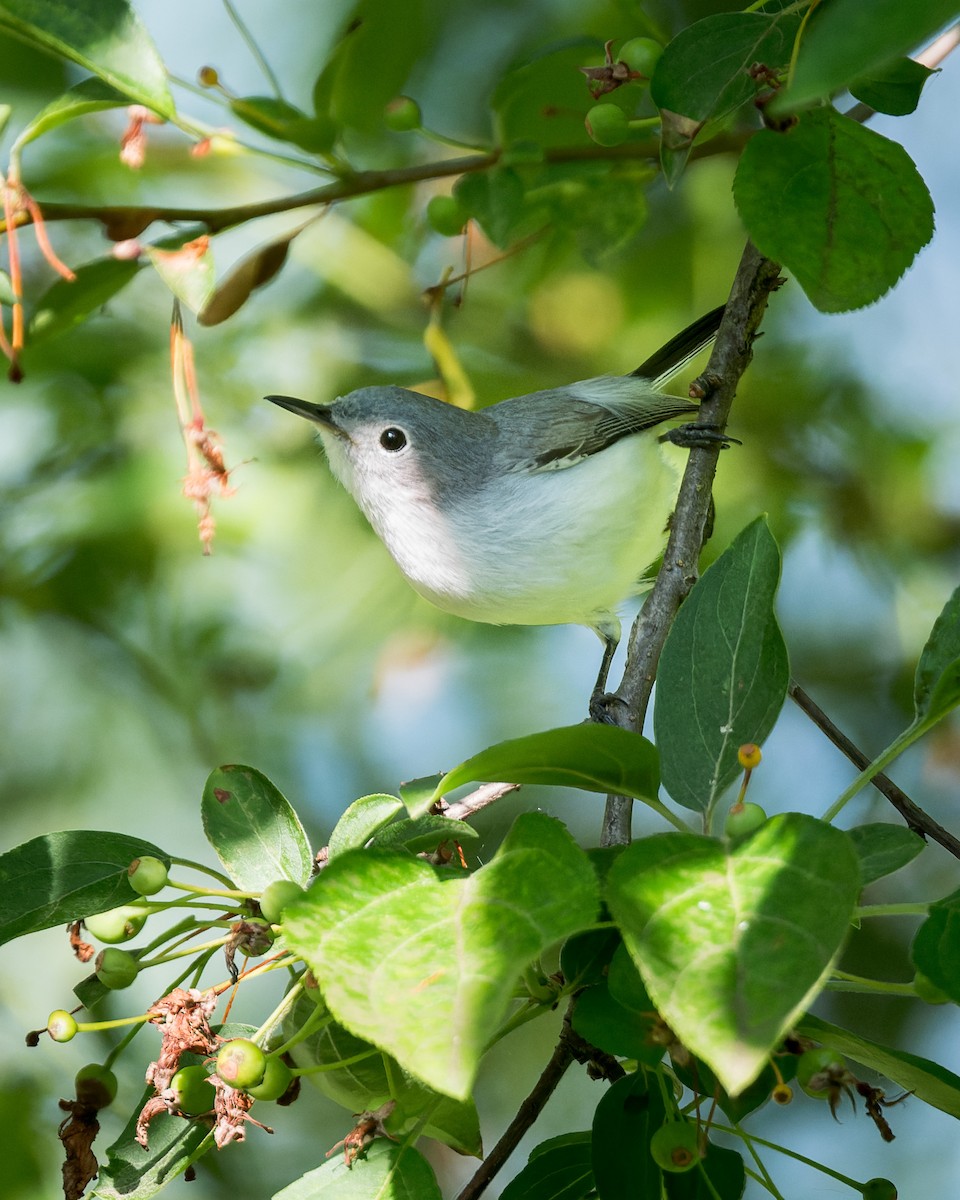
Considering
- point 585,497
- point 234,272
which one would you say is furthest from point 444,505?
point 234,272

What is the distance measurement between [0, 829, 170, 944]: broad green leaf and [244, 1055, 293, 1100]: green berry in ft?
0.75

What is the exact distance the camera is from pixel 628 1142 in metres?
1.14

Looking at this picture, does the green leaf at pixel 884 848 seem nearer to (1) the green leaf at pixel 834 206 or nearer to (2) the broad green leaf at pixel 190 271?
(1) the green leaf at pixel 834 206

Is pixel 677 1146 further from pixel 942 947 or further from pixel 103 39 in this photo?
pixel 103 39

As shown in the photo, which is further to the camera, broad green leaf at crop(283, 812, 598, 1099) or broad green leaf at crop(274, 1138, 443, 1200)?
broad green leaf at crop(274, 1138, 443, 1200)

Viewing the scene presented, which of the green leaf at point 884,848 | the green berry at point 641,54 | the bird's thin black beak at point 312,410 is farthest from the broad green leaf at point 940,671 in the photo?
the bird's thin black beak at point 312,410

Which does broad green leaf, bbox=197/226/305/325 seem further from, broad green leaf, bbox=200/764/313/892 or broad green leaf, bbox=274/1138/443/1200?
broad green leaf, bbox=274/1138/443/1200

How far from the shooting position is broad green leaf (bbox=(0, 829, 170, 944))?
3.84 ft

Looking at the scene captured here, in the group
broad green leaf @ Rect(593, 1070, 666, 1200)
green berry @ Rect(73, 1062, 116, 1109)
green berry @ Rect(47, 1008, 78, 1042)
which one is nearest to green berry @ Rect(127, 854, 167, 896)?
green berry @ Rect(47, 1008, 78, 1042)

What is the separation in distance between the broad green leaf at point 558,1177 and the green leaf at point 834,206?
3.13 feet

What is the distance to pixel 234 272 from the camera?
182cm

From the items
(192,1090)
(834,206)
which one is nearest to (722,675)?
(834,206)

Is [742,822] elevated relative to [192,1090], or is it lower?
elevated

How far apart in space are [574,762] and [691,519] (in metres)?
0.78
